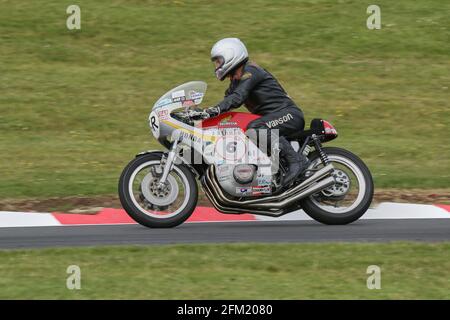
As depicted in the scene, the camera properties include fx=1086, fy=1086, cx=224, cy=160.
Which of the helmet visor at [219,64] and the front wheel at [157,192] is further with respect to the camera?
the helmet visor at [219,64]

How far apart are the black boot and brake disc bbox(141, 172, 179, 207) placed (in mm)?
1111

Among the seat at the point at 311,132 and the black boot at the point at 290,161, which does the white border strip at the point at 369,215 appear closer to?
the black boot at the point at 290,161

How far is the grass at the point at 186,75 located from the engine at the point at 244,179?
2265mm

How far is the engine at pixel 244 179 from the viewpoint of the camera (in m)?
10.8

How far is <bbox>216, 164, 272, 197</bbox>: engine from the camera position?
35.5ft

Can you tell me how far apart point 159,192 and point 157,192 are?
2 cm

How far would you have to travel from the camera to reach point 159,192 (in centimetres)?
1074
